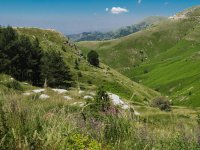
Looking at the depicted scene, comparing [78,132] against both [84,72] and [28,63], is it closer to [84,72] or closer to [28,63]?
[28,63]

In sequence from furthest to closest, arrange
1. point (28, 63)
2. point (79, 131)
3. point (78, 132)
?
point (28, 63)
point (79, 131)
point (78, 132)

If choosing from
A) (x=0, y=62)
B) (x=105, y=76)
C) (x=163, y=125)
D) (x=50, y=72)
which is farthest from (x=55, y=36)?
(x=163, y=125)

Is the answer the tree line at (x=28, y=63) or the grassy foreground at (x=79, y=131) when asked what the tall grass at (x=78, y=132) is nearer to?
the grassy foreground at (x=79, y=131)

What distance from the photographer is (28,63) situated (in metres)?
92.7

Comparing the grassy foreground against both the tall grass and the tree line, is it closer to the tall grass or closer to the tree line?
the tall grass

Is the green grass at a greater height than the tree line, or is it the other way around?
the green grass

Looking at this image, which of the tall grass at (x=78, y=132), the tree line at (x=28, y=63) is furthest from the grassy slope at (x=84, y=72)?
the tall grass at (x=78, y=132)

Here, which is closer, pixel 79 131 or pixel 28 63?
pixel 79 131

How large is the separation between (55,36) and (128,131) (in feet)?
470

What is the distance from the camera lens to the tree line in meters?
87.8

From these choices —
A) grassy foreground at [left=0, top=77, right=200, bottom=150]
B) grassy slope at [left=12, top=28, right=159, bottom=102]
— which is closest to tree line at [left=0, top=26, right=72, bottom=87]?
grassy slope at [left=12, top=28, right=159, bottom=102]

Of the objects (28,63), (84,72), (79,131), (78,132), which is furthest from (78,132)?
(84,72)

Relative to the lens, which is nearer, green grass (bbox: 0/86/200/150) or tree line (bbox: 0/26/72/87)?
green grass (bbox: 0/86/200/150)

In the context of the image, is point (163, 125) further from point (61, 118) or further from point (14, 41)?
point (14, 41)
